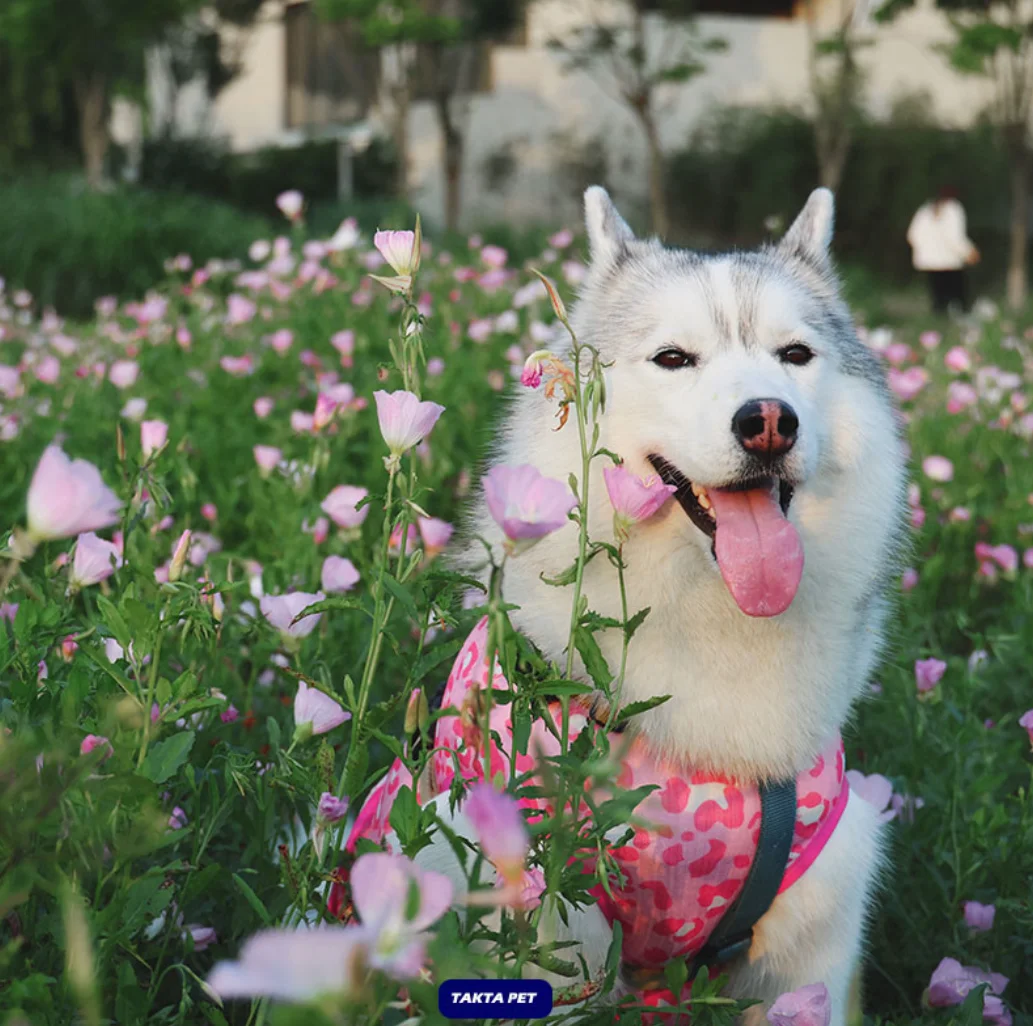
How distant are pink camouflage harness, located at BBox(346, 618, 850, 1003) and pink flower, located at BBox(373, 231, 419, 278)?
26.7 inches

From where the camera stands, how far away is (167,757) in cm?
137

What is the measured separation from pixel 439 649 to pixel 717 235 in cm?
2413

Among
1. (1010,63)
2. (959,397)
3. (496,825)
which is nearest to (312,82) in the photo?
(1010,63)

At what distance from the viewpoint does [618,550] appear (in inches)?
56.9

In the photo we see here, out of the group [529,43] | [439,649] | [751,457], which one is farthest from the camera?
[529,43]

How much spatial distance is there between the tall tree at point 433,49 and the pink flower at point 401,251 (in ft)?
54.8

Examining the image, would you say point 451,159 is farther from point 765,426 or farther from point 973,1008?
point 973,1008

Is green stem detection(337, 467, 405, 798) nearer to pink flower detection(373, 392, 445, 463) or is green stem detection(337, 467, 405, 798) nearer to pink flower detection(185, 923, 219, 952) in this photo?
pink flower detection(373, 392, 445, 463)

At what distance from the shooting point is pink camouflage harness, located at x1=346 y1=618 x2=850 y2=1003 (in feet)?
6.46

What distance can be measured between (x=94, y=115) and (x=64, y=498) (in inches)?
746

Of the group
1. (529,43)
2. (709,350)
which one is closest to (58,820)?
(709,350)

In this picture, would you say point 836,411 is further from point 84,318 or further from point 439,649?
point 84,318

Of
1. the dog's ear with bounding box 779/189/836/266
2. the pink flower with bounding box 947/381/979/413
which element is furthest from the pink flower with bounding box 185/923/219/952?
the pink flower with bounding box 947/381/979/413

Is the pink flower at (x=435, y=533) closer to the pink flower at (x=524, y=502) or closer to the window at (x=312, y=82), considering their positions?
the pink flower at (x=524, y=502)
